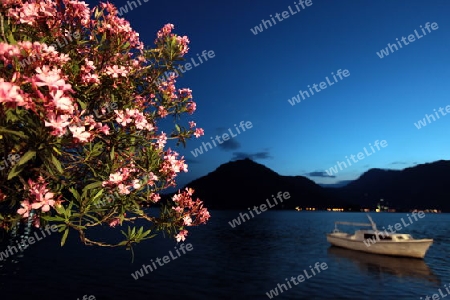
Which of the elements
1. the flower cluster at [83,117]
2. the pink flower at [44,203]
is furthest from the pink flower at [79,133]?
the pink flower at [44,203]

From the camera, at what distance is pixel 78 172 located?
6.08 m

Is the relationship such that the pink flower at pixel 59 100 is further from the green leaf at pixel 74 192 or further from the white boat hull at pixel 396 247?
the white boat hull at pixel 396 247

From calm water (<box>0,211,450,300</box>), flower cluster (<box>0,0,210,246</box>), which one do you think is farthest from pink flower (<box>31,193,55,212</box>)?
calm water (<box>0,211,450,300</box>)

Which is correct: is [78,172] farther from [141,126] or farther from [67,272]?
[67,272]

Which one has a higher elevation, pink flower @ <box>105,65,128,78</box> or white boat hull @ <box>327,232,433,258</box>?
pink flower @ <box>105,65,128,78</box>

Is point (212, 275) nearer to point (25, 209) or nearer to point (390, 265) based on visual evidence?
point (390, 265)

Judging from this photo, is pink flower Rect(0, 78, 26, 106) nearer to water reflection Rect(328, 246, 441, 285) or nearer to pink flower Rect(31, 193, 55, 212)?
pink flower Rect(31, 193, 55, 212)

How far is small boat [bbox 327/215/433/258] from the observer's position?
128 ft

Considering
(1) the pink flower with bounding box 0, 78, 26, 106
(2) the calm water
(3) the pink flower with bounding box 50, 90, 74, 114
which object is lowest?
(2) the calm water

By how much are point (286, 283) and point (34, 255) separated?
31.0 meters

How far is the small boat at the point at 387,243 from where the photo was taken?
39.1 meters

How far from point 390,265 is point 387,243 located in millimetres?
3509

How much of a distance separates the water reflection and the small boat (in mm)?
777

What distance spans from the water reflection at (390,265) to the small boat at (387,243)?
777mm
